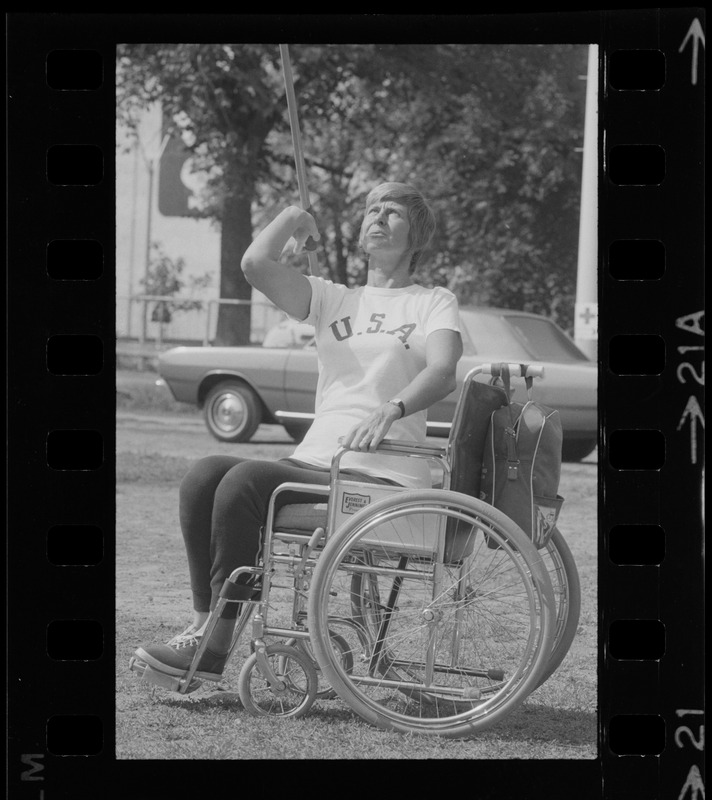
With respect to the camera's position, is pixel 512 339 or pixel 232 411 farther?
pixel 232 411

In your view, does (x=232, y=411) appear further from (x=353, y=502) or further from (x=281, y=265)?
(x=353, y=502)

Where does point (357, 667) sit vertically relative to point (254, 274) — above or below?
below

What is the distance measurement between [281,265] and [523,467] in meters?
0.96

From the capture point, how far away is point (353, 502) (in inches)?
155

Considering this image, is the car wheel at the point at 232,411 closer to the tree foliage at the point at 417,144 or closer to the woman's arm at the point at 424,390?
the tree foliage at the point at 417,144

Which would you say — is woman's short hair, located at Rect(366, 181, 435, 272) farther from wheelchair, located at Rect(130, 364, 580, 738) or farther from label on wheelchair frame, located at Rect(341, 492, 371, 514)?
label on wheelchair frame, located at Rect(341, 492, 371, 514)

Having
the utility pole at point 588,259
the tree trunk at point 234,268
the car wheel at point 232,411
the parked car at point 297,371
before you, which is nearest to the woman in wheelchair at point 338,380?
the utility pole at point 588,259

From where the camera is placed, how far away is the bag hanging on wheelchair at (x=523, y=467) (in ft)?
12.9
